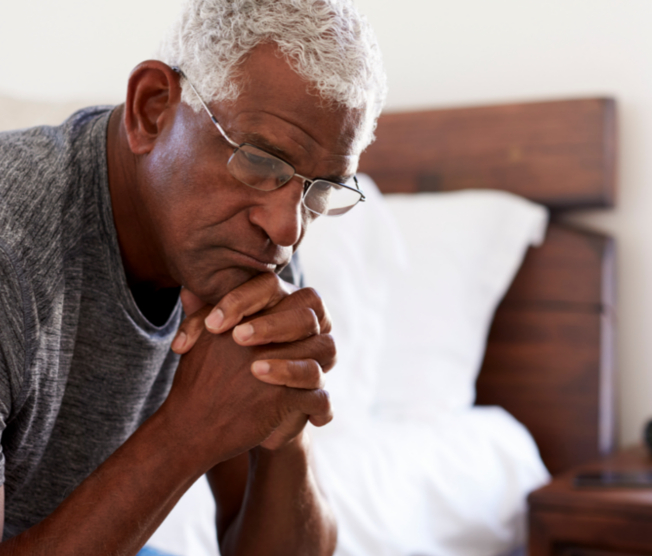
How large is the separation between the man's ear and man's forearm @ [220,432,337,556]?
0.42 m

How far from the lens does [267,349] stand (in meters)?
0.81

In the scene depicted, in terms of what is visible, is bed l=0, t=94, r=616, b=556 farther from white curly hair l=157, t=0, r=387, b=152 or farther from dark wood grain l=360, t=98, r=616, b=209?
white curly hair l=157, t=0, r=387, b=152

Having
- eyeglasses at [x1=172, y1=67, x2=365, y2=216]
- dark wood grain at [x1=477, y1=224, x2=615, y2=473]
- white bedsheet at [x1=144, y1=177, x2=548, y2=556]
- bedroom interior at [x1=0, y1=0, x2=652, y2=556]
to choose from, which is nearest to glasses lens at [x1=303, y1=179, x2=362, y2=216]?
eyeglasses at [x1=172, y1=67, x2=365, y2=216]

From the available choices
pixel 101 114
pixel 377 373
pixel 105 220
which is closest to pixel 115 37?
pixel 377 373

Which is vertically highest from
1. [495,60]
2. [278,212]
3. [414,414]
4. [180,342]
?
[495,60]

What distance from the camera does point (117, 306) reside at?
876 mm

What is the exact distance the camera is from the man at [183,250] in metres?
0.75

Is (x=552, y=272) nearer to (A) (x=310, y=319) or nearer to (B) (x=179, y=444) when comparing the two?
(A) (x=310, y=319)

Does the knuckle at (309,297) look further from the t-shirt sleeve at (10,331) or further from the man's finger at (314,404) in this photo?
the t-shirt sleeve at (10,331)

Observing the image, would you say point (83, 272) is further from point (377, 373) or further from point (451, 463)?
point (377, 373)

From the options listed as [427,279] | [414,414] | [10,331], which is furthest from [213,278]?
[427,279]

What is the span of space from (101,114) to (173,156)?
21cm

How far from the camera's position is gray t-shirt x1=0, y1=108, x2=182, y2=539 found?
2.44 ft

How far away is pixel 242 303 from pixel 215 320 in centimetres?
3
